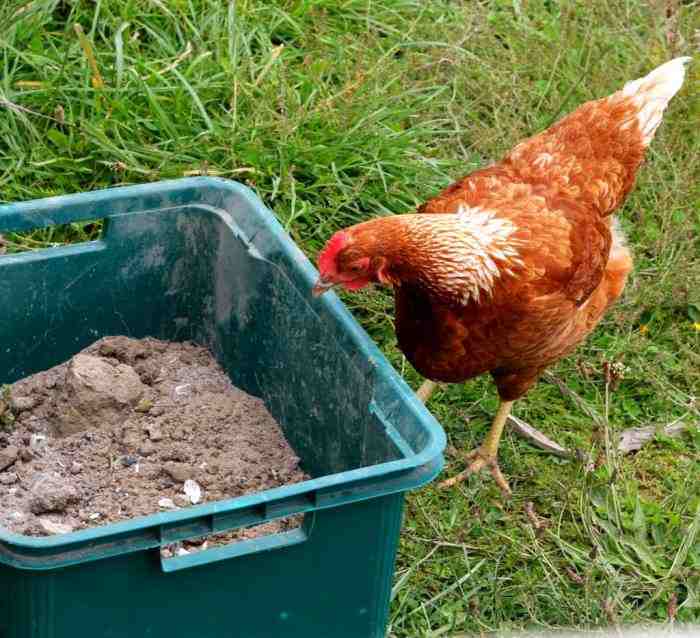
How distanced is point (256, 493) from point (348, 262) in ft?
2.37

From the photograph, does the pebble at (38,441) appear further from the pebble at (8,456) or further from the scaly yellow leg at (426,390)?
the scaly yellow leg at (426,390)

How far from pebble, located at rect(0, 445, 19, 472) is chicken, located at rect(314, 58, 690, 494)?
35.3 inches

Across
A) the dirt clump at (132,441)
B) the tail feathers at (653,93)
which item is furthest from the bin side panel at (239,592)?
the tail feathers at (653,93)

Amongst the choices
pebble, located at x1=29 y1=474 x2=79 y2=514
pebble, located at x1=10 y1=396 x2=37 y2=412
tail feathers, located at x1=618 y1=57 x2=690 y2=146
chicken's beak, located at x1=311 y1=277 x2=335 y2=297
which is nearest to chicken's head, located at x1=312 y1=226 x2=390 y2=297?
chicken's beak, located at x1=311 y1=277 x2=335 y2=297

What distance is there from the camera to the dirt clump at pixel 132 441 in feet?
10.4

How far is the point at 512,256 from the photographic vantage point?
3.36 m

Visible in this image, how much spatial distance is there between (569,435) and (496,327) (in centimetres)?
79

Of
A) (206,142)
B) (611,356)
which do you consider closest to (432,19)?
(206,142)

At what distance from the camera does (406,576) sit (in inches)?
135

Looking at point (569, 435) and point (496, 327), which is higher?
point (496, 327)

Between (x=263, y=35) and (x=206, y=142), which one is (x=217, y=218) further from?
(x=263, y=35)

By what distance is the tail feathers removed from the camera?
390 centimetres

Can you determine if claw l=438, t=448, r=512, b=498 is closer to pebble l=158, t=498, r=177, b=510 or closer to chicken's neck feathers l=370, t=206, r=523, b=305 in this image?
chicken's neck feathers l=370, t=206, r=523, b=305

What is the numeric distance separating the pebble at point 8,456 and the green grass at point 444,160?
0.98 meters
